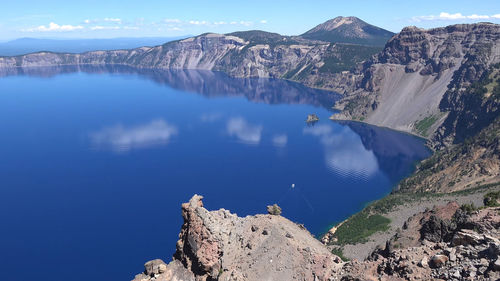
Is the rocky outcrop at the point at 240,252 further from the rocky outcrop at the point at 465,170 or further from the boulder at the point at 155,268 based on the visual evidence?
the rocky outcrop at the point at 465,170

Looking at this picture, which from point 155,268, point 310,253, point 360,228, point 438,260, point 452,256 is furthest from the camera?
point 360,228

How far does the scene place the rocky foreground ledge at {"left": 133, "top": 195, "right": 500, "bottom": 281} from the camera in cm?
3600

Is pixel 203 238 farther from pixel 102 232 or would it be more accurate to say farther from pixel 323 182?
pixel 323 182

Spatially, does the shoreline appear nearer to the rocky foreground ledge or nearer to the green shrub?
the green shrub

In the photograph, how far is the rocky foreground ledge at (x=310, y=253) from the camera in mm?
36000

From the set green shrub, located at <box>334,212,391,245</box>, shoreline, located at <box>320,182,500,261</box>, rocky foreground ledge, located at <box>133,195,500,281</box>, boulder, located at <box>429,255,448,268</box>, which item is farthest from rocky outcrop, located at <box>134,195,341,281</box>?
green shrub, located at <box>334,212,391,245</box>

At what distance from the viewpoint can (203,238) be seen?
184 feet

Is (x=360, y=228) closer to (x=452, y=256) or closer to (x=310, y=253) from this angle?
(x=310, y=253)

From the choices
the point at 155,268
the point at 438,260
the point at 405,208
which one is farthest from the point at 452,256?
the point at 405,208

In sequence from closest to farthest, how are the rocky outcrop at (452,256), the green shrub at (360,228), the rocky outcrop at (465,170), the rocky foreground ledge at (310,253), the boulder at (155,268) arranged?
the rocky outcrop at (452,256)
the rocky foreground ledge at (310,253)
the boulder at (155,268)
the green shrub at (360,228)
the rocky outcrop at (465,170)

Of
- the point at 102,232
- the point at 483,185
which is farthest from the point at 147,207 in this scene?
the point at 483,185

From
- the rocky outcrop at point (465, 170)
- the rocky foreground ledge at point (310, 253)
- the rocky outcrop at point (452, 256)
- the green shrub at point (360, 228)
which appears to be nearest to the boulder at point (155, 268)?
the rocky foreground ledge at point (310, 253)

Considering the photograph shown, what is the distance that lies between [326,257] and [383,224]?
68.6 meters

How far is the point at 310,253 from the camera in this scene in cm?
5200
